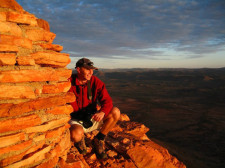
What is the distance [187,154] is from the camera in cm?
748

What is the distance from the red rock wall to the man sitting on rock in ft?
2.02

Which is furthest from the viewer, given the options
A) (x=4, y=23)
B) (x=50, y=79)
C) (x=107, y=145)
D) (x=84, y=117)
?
(x=107, y=145)

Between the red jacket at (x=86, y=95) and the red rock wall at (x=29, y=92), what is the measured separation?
0.61 metres

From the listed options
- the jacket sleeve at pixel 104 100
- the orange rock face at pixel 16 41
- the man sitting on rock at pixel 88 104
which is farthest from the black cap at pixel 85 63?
the orange rock face at pixel 16 41

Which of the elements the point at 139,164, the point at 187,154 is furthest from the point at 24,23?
the point at 187,154

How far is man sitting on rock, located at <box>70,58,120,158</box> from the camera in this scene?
9.41 ft

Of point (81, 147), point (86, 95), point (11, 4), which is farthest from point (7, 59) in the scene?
point (81, 147)

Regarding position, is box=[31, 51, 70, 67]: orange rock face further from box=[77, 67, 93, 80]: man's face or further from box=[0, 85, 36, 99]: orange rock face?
box=[77, 67, 93, 80]: man's face

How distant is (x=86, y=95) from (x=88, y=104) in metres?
0.17

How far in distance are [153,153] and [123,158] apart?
64cm

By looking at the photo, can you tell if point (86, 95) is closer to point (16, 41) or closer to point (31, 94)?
point (31, 94)

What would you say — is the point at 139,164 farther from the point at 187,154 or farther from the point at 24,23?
the point at 187,154

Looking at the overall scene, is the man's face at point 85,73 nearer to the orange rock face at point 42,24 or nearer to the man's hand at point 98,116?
the man's hand at point 98,116

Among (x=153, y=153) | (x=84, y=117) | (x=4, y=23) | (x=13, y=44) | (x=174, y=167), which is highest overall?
(x=4, y=23)
